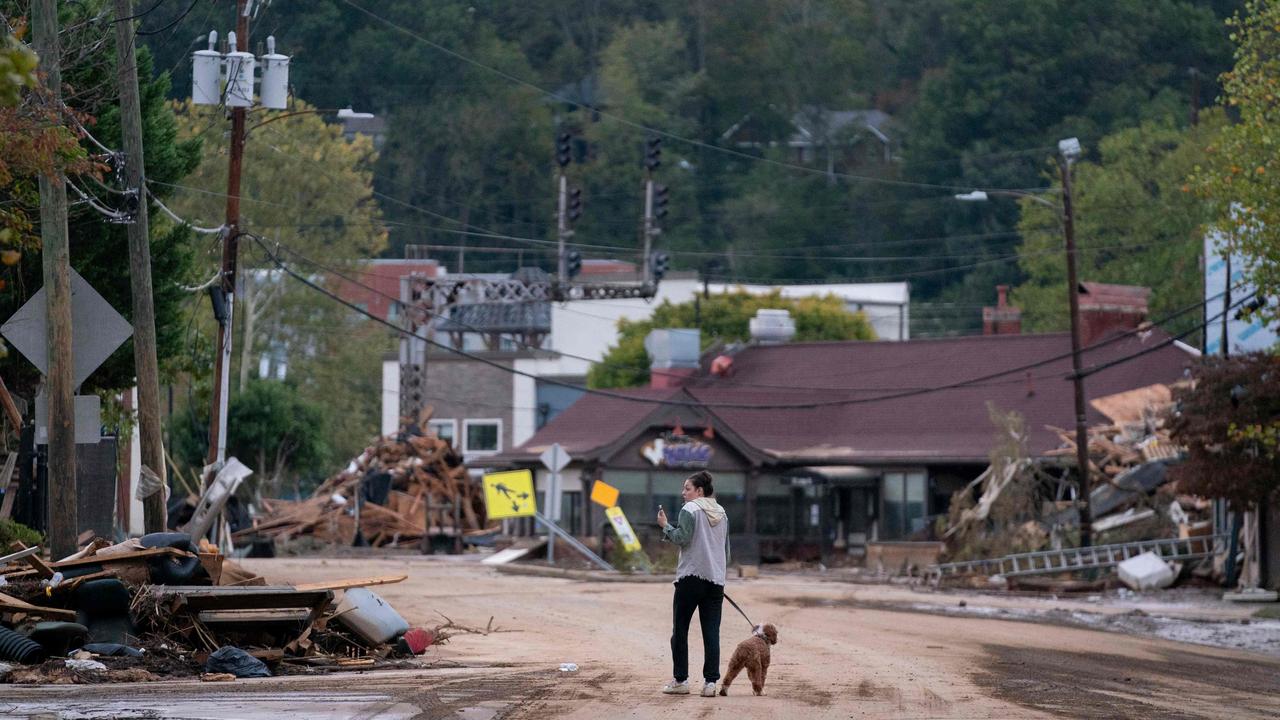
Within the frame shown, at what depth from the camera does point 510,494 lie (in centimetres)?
3828

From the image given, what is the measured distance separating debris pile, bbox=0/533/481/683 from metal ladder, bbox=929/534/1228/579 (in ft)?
63.9

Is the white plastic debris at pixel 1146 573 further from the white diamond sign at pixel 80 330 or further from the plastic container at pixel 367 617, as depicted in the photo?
the white diamond sign at pixel 80 330

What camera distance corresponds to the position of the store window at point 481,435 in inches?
2758

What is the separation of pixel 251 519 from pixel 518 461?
691 cm

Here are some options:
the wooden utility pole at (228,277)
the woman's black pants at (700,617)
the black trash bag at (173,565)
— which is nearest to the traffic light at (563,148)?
the wooden utility pole at (228,277)

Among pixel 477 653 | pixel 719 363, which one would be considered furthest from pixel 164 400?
pixel 477 653

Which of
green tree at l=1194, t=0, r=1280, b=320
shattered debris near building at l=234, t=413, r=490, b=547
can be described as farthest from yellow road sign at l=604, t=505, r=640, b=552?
green tree at l=1194, t=0, r=1280, b=320

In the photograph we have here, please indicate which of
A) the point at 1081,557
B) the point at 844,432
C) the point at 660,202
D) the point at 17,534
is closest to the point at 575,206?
the point at 660,202

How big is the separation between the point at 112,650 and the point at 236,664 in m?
1.17

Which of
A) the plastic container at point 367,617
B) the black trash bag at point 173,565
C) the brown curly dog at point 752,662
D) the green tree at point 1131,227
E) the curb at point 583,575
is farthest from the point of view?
the green tree at point 1131,227

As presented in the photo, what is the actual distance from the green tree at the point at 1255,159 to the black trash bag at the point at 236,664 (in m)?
13.4

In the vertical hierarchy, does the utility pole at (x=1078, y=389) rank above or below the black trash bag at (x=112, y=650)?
above

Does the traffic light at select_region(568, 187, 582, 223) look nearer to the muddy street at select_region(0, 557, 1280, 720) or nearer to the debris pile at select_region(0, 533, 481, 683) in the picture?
the muddy street at select_region(0, 557, 1280, 720)

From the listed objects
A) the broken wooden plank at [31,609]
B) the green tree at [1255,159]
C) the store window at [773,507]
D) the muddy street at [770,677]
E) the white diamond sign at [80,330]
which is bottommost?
the muddy street at [770,677]
